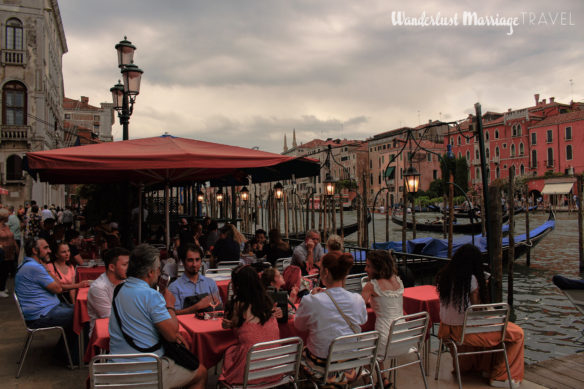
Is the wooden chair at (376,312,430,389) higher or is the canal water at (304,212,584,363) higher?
the wooden chair at (376,312,430,389)

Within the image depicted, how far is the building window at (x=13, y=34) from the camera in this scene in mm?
24609

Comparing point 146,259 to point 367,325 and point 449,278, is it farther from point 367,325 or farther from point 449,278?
point 449,278

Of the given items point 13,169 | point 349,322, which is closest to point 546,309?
point 349,322

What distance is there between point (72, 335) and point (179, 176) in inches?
110

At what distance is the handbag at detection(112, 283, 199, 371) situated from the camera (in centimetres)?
271

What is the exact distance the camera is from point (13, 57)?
24.6 m

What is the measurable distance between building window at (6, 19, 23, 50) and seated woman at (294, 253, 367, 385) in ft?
91.0

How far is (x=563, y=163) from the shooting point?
2020 inches

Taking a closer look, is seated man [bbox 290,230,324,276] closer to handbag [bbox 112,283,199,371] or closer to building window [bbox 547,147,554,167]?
handbag [bbox 112,283,199,371]

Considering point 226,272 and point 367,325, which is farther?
point 226,272

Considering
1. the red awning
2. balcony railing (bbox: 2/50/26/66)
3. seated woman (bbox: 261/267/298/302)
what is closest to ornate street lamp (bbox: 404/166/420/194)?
the red awning

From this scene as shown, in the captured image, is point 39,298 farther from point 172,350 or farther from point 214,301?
point 172,350

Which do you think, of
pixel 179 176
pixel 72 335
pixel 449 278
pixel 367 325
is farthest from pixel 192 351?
pixel 179 176

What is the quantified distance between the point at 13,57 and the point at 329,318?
27706 millimetres
